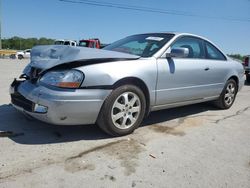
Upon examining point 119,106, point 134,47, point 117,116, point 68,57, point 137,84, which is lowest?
point 117,116

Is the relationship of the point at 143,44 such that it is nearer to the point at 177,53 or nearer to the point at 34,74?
the point at 177,53

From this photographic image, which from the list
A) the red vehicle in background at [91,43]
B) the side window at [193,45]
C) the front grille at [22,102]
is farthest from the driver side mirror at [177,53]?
the red vehicle in background at [91,43]

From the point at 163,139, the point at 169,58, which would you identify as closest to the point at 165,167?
the point at 163,139

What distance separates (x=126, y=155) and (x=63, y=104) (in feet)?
3.04

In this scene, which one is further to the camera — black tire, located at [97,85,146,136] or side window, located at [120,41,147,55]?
side window, located at [120,41,147,55]

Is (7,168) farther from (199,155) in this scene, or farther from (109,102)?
(199,155)

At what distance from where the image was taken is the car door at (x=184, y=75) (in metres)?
4.23

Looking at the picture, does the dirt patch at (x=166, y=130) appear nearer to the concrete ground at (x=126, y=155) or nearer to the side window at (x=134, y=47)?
the concrete ground at (x=126, y=155)

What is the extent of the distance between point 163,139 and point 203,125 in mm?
1122

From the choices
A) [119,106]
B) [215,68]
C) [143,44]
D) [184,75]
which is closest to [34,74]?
[119,106]

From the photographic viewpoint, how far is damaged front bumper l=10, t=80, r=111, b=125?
334 cm

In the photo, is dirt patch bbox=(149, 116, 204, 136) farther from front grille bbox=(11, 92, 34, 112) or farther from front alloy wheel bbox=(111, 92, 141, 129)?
front grille bbox=(11, 92, 34, 112)

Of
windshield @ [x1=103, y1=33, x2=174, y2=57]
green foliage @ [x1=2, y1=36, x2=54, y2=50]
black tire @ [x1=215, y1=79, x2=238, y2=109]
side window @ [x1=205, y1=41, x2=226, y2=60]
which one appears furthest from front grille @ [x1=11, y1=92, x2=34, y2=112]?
green foliage @ [x1=2, y1=36, x2=54, y2=50]

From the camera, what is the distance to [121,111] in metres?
3.80
